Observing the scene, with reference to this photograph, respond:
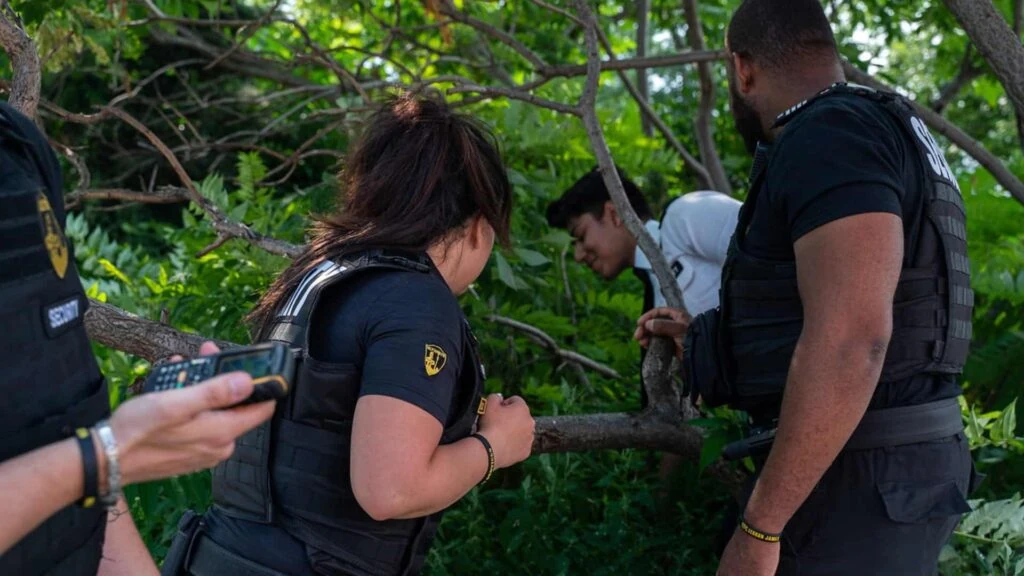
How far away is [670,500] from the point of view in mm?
4133

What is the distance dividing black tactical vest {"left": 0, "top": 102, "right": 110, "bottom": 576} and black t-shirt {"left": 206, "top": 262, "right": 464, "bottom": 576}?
1.67 feet

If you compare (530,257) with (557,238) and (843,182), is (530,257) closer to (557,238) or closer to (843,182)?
(557,238)

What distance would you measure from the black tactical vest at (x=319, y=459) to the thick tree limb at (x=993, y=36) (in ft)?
7.23

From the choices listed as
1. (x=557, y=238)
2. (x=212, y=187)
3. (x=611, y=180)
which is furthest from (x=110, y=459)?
(x=557, y=238)

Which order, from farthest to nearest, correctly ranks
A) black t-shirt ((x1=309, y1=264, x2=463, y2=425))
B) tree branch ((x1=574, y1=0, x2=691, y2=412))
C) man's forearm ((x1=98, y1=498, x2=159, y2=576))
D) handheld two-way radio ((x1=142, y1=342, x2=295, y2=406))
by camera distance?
tree branch ((x1=574, y1=0, x2=691, y2=412)) < black t-shirt ((x1=309, y1=264, x2=463, y2=425)) < man's forearm ((x1=98, y1=498, x2=159, y2=576)) < handheld two-way radio ((x1=142, y1=342, x2=295, y2=406))

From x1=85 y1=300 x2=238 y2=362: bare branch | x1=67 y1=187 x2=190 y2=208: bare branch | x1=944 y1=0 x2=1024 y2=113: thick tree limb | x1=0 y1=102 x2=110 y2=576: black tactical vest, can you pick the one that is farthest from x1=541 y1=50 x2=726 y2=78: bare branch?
x1=0 y1=102 x2=110 y2=576: black tactical vest

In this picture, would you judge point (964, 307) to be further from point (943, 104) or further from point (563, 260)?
point (943, 104)

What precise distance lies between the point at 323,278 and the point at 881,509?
1254mm

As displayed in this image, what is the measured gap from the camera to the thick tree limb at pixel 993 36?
3.53m

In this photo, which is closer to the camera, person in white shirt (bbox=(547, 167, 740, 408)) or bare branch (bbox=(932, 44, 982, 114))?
person in white shirt (bbox=(547, 167, 740, 408))

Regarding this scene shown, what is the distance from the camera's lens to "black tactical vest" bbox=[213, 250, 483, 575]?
211 cm

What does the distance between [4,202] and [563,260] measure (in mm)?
3801

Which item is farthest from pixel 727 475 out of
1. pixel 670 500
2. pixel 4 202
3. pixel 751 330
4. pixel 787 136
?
pixel 4 202

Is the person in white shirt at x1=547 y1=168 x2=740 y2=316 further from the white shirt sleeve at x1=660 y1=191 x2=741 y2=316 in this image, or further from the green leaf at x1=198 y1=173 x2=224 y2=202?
the green leaf at x1=198 y1=173 x2=224 y2=202
